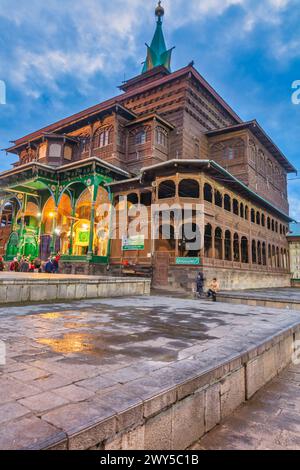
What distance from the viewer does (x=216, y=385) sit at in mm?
2943

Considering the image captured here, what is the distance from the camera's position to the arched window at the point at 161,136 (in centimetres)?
2316

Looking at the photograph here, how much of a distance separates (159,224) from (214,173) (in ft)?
17.2

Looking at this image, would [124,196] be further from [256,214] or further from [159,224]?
[256,214]

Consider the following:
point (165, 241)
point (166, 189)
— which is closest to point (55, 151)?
point (166, 189)

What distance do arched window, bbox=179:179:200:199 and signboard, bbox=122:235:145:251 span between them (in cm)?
498

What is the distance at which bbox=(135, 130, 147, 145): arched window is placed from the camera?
76.9ft

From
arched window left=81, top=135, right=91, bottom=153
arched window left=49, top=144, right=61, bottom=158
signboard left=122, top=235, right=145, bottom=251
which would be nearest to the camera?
signboard left=122, top=235, right=145, bottom=251

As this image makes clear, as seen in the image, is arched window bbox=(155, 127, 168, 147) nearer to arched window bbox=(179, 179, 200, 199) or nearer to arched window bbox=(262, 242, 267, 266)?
arched window bbox=(179, 179, 200, 199)

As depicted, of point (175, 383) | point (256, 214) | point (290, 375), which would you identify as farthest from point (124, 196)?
point (175, 383)

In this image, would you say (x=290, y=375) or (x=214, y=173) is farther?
(x=214, y=173)

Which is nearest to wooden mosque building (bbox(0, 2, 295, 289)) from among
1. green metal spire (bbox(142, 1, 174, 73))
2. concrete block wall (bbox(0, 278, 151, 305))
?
green metal spire (bbox(142, 1, 174, 73))

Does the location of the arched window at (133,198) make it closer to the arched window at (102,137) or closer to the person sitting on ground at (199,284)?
the arched window at (102,137)

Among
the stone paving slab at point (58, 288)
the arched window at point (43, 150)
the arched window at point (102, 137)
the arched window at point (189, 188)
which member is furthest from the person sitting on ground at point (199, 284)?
the arched window at point (43, 150)
